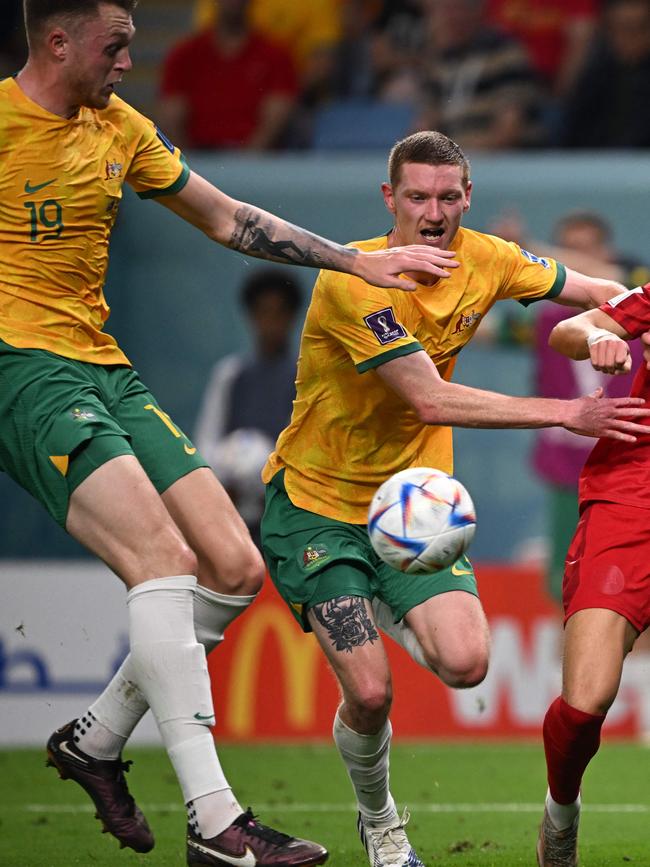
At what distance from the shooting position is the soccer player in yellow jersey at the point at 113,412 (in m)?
4.71

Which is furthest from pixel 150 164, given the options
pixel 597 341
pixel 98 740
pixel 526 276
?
pixel 98 740

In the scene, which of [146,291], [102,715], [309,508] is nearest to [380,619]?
[309,508]

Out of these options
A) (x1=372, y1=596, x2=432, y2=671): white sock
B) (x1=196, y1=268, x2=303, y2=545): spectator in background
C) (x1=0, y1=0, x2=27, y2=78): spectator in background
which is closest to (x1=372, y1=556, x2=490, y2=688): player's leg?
(x1=372, y1=596, x2=432, y2=671): white sock

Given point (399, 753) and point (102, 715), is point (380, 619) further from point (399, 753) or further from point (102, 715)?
point (399, 753)

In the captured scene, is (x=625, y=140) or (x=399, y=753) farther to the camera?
(x=625, y=140)

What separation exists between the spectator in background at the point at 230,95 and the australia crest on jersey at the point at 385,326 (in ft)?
25.8

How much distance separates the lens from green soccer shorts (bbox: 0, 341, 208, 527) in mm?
4840

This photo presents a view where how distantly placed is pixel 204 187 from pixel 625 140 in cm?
813

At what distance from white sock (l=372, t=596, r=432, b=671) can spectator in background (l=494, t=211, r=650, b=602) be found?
467 centimetres

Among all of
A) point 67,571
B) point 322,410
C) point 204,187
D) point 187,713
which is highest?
point 204,187

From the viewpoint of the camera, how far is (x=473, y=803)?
7648 mm

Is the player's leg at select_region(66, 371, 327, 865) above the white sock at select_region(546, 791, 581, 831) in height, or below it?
above

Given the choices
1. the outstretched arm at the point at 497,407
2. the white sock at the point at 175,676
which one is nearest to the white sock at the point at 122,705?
the white sock at the point at 175,676

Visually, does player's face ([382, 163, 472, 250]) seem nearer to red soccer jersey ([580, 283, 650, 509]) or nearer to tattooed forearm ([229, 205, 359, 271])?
tattooed forearm ([229, 205, 359, 271])
